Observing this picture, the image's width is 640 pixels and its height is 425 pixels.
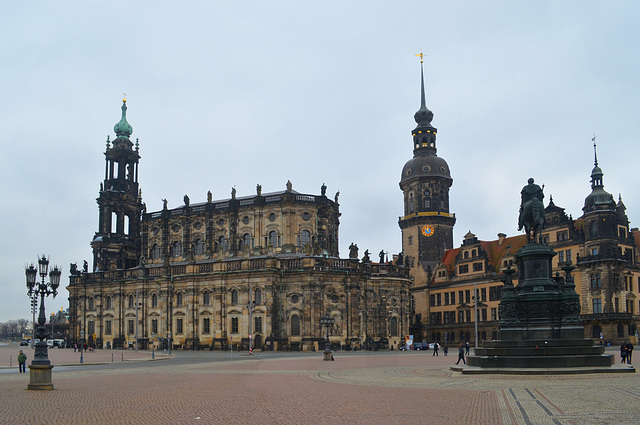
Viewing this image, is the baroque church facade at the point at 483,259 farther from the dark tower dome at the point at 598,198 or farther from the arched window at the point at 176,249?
the arched window at the point at 176,249

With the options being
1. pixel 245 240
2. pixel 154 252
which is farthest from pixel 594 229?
pixel 154 252

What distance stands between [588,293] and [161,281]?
53115mm

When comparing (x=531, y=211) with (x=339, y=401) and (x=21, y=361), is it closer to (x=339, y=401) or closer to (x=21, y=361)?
(x=339, y=401)

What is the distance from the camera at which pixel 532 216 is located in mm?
32688

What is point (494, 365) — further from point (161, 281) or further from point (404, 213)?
point (404, 213)

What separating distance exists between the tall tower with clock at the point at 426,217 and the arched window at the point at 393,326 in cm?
2329

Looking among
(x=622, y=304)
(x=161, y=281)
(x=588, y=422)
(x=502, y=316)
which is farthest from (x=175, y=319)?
(x=588, y=422)

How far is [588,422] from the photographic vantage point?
1481 cm

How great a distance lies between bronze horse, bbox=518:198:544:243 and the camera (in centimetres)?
3247

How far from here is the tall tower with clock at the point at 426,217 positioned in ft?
357

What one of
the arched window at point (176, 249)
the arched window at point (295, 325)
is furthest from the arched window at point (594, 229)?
the arched window at point (176, 249)

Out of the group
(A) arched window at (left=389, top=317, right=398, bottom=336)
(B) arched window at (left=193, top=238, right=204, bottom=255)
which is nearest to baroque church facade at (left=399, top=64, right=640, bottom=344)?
(A) arched window at (left=389, top=317, right=398, bottom=336)

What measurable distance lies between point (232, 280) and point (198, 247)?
1458 cm

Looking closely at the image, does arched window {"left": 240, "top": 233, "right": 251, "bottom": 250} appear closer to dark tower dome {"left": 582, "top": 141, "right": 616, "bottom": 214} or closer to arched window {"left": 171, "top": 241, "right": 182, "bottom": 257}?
arched window {"left": 171, "top": 241, "right": 182, "bottom": 257}
